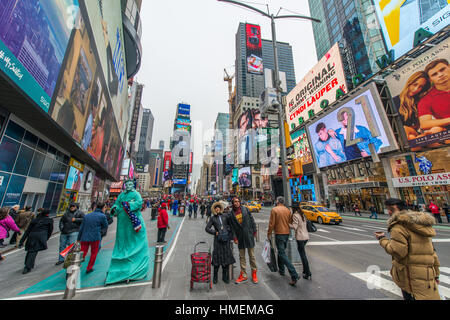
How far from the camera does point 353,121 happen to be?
23.9 m

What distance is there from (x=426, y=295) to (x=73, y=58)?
16302 millimetres

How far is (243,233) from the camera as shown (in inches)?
172

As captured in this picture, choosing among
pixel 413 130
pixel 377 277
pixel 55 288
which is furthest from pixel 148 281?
pixel 413 130

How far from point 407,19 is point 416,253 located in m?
32.0

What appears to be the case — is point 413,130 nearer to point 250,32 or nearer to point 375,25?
point 375,25

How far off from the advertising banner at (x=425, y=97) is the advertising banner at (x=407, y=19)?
11.2 ft

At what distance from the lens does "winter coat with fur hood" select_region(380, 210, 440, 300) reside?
2.18m

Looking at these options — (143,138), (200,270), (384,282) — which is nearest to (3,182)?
(200,270)

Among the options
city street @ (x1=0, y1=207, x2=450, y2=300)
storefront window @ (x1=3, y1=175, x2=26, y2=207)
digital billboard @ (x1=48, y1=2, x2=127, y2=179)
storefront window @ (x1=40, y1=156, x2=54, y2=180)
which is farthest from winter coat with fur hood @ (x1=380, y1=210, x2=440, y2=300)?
storefront window @ (x1=40, y1=156, x2=54, y2=180)

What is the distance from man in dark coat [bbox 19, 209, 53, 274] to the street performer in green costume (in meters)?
2.87

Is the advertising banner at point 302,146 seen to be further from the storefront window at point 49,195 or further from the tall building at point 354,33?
the storefront window at point 49,195

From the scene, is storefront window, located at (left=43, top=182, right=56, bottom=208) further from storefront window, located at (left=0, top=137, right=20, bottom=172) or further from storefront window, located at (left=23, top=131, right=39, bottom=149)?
storefront window, located at (left=0, top=137, right=20, bottom=172)

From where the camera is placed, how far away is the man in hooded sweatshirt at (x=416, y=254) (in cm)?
219

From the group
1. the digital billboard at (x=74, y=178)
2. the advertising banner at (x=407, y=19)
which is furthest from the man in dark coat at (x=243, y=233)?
the advertising banner at (x=407, y=19)
